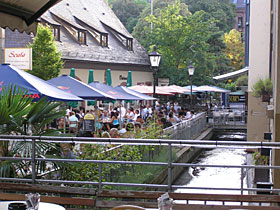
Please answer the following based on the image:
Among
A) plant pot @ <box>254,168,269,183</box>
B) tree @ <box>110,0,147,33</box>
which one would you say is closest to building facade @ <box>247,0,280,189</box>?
plant pot @ <box>254,168,269,183</box>

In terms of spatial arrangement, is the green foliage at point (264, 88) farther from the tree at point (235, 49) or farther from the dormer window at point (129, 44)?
the tree at point (235, 49)

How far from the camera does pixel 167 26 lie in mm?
48500

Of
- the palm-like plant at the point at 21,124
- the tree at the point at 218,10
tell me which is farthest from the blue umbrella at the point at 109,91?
the tree at the point at 218,10

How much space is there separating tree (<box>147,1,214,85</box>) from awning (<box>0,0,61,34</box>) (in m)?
40.1

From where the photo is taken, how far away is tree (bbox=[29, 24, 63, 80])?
92.3 ft

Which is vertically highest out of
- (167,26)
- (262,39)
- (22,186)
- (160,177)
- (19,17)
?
(167,26)

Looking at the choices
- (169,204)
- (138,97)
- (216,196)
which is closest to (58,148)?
(216,196)

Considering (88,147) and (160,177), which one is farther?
(160,177)

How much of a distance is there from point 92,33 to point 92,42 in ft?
5.87

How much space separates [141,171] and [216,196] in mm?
7449

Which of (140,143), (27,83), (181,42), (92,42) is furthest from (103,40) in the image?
(140,143)

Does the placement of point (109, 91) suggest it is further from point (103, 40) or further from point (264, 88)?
point (103, 40)

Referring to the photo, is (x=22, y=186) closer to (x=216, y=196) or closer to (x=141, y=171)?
(x=216, y=196)

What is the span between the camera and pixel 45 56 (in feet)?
92.4
